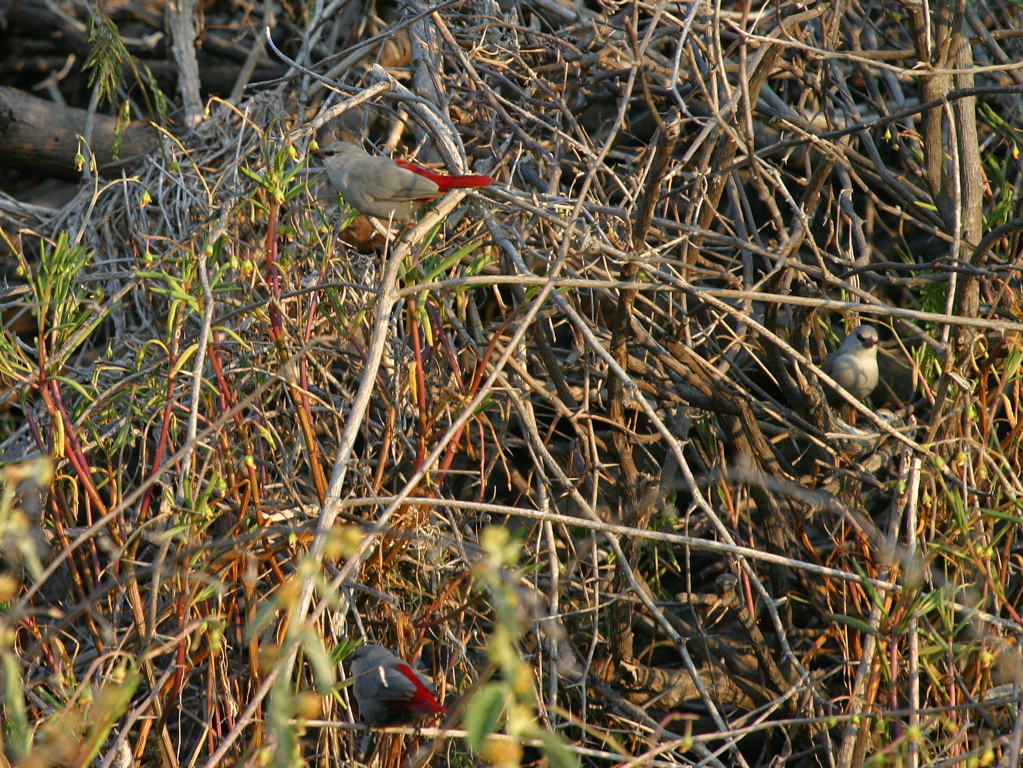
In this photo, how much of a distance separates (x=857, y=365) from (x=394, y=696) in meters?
2.13

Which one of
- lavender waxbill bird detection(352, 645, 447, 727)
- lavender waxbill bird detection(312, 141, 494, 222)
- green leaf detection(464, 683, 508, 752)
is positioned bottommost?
lavender waxbill bird detection(352, 645, 447, 727)

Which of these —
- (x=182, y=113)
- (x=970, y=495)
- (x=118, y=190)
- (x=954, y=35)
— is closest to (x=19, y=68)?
(x=182, y=113)

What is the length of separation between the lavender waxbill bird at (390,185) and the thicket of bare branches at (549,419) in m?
0.10

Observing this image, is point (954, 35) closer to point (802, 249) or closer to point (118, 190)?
point (802, 249)

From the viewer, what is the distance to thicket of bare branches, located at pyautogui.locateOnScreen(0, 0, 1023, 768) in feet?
8.00

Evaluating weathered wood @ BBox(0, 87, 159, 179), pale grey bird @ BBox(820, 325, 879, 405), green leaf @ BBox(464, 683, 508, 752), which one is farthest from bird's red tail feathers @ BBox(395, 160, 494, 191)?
weathered wood @ BBox(0, 87, 159, 179)

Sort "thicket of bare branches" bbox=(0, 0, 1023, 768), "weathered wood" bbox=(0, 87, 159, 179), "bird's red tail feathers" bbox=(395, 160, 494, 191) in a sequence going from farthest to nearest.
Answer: "weathered wood" bbox=(0, 87, 159, 179) < "bird's red tail feathers" bbox=(395, 160, 494, 191) < "thicket of bare branches" bbox=(0, 0, 1023, 768)

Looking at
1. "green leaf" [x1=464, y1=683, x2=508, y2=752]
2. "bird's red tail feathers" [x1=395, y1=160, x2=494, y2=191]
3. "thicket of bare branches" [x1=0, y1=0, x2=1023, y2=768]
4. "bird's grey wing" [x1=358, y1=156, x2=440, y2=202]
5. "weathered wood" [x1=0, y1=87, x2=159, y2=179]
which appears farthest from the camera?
"weathered wood" [x1=0, y1=87, x2=159, y2=179]

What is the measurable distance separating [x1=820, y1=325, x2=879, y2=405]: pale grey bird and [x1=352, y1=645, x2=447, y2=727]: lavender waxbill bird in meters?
1.95

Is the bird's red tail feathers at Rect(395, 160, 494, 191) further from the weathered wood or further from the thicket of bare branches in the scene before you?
the weathered wood

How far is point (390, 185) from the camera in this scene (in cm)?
292

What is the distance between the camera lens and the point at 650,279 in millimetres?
3375

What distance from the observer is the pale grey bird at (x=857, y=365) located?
3598 mm

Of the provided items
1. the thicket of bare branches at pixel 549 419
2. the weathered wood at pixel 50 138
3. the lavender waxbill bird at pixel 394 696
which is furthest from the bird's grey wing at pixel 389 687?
the weathered wood at pixel 50 138
